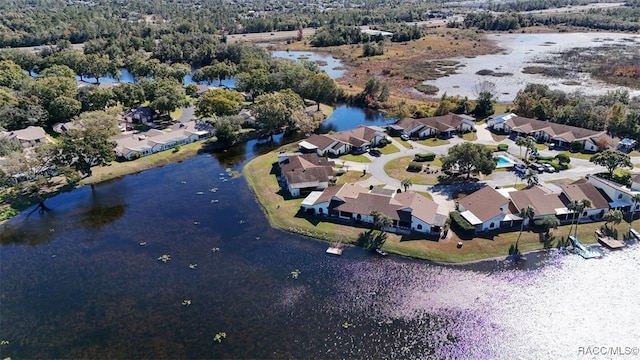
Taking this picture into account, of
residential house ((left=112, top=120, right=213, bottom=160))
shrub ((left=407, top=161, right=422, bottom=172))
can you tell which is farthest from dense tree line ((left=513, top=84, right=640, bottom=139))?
residential house ((left=112, top=120, right=213, bottom=160))

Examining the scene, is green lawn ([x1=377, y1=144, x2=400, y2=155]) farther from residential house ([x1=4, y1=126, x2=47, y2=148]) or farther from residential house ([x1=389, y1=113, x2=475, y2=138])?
residential house ([x1=4, y1=126, x2=47, y2=148])

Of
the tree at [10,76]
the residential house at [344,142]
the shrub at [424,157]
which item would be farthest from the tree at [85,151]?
the tree at [10,76]

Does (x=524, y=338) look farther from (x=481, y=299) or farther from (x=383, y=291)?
(x=383, y=291)

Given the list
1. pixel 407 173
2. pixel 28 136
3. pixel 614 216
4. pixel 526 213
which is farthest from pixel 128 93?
pixel 614 216

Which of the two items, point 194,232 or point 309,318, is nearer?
point 309,318

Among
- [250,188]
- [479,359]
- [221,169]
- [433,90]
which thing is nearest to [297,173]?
[250,188]
